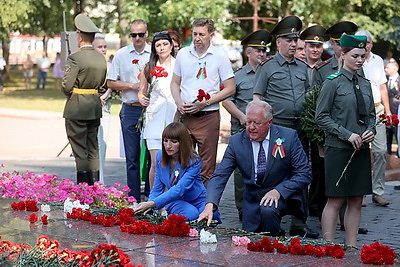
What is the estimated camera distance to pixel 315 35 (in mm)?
9922

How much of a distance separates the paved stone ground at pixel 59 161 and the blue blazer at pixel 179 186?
1.53 meters

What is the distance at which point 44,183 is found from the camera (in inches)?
356

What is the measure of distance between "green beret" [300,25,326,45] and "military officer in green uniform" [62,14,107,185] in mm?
2453

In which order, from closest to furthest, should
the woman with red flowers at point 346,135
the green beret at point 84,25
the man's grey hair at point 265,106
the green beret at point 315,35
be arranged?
the man's grey hair at point 265,106
the woman with red flowers at point 346,135
the green beret at point 315,35
the green beret at point 84,25

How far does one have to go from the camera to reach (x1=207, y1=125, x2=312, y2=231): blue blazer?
282 inches

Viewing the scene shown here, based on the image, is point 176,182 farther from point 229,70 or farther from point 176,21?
point 176,21

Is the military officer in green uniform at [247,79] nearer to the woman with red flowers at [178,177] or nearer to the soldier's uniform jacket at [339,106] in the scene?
the woman with red flowers at [178,177]

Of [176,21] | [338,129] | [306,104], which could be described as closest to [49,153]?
[306,104]

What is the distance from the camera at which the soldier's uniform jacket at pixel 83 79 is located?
33.9 ft

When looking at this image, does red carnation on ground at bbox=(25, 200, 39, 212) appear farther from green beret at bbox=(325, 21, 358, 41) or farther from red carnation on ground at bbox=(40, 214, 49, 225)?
green beret at bbox=(325, 21, 358, 41)

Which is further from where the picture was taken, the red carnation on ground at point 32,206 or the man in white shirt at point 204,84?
the man in white shirt at point 204,84

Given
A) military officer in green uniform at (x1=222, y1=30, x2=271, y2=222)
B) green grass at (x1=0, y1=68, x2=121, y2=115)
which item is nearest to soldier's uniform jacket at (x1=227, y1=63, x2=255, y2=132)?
military officer in green uniform at (x1=222, y1=30, x2=271, y2=222)

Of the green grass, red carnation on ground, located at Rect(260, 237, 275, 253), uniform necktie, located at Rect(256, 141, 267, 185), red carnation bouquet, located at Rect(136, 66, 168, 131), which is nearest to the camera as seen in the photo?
red carnation on ground, located at Rect(260, 237, 275, 253)

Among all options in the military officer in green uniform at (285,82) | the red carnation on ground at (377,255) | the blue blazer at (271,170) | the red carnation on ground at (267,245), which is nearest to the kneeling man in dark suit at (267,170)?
the blue blazer at (271,170)
